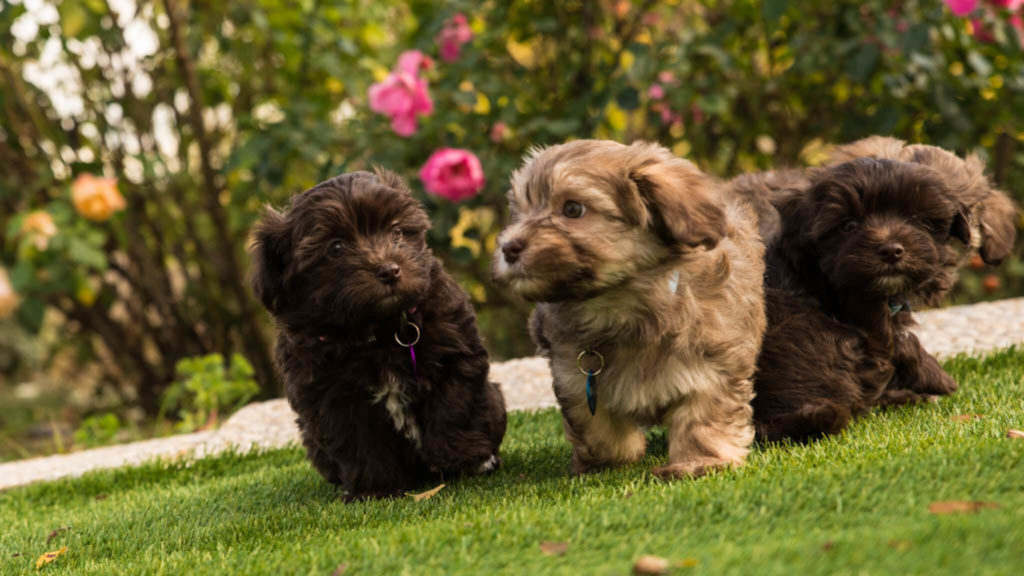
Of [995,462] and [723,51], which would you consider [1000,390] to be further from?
[723,51]

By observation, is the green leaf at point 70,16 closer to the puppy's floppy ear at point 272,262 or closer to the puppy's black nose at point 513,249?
the puppy's floppy ear at point 272,262

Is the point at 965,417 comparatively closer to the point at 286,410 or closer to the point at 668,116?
the point at 668,116

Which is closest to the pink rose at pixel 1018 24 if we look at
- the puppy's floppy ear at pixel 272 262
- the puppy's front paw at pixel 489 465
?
the puppy's front paw at pixel 489 465

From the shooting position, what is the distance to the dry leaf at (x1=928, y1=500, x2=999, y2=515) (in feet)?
9.46

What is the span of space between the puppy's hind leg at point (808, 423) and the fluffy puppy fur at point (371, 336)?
114 cm

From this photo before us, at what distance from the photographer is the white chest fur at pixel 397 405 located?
4172 mm

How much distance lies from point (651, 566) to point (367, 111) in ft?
17.8

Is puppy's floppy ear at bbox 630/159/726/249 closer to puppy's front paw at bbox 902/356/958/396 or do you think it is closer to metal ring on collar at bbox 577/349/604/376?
metal ring on collar at bbox 577/349/604/376

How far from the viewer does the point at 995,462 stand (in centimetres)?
327

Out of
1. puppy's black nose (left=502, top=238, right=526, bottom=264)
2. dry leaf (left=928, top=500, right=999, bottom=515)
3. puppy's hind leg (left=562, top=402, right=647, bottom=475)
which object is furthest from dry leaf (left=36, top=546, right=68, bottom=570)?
dry leaf (left=928, top=500, right=999, bottom=515)

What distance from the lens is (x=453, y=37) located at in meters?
7.05

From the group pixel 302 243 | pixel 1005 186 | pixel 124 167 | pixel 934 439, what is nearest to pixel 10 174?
pixel 124 167

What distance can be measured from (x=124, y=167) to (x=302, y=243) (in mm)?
4831

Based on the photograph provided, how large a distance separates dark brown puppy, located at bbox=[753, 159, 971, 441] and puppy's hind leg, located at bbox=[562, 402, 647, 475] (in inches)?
22.5
